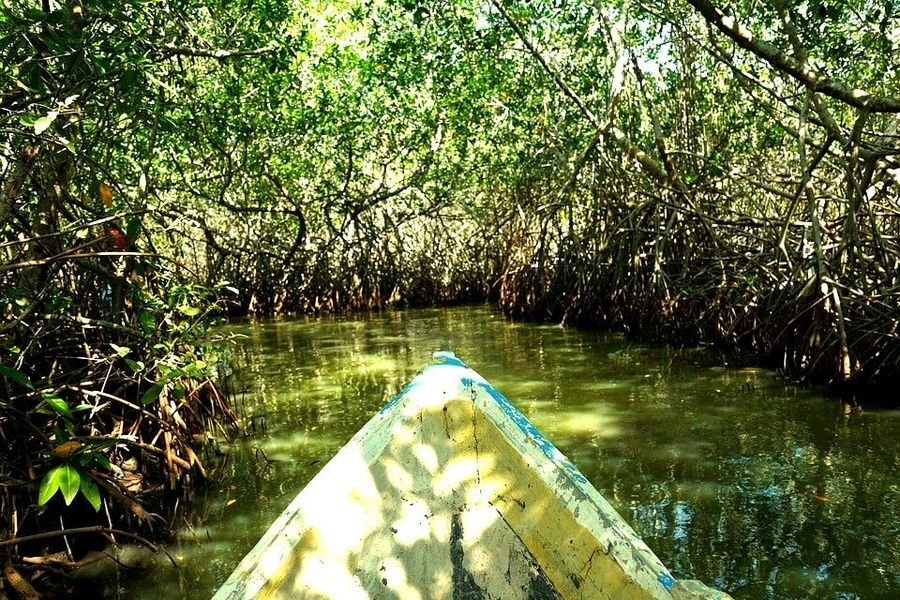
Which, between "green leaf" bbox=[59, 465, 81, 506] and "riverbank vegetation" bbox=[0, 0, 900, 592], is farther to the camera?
"riverbank vegetation" bbox=[0, 0, 900, 592]

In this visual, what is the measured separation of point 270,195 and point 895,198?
10.2 m

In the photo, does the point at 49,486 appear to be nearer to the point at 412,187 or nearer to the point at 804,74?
the point at 804,74

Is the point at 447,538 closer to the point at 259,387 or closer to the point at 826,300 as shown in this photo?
the point at 826,300

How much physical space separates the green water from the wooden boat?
4.36 feet

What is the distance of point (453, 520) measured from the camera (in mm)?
1974

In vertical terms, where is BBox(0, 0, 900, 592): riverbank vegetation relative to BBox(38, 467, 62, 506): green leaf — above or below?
above

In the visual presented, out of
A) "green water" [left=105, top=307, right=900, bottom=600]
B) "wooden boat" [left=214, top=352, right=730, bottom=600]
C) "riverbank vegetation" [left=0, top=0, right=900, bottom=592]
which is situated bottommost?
"green water" [left=105, top=307, right=900, bottom=600]

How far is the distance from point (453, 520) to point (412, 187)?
13.0 m

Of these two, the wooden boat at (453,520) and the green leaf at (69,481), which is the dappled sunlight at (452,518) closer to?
the wooden boat at (453,520)

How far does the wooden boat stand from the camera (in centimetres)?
183

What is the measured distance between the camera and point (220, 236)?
570 inches

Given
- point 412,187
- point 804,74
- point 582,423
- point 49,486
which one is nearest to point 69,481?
point 49,486

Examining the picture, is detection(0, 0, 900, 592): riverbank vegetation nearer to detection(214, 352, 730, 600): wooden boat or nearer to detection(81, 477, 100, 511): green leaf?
detection(81, 477, 100, 511): green leaf

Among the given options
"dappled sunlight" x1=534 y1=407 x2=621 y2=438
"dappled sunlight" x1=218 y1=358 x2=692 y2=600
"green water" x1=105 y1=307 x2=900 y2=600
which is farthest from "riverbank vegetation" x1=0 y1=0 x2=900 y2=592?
"dappled sunlight" x1=534 y1=407 x2=621 y2=438
